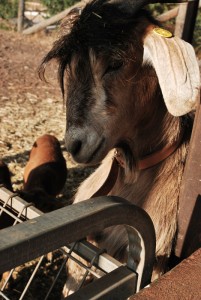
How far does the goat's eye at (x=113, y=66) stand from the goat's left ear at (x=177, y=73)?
179 millimetres

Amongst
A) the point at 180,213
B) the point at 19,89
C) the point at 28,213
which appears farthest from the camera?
the point at 19,89

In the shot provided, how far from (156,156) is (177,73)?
59 cm

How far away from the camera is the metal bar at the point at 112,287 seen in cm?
126

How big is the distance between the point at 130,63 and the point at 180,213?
79 centimetres

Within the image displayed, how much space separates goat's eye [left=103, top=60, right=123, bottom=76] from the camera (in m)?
2.16

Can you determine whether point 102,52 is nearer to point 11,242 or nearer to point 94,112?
point 94,112

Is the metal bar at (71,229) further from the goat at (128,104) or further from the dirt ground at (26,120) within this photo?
the dirt ground at (26,120)

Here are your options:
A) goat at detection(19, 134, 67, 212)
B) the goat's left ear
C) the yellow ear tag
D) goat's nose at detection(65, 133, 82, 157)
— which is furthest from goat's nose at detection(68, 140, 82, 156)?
goat at detection(19, 134, 67, 212)

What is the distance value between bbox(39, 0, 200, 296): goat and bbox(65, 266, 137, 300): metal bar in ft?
2.64

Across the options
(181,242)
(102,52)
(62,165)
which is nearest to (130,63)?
(102,52)

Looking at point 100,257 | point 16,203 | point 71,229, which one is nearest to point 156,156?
point 16,203

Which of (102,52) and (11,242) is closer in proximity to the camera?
(11,242)

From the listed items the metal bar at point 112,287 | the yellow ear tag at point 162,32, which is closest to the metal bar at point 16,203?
the metal bar at point 112,287

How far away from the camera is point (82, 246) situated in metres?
1.55
